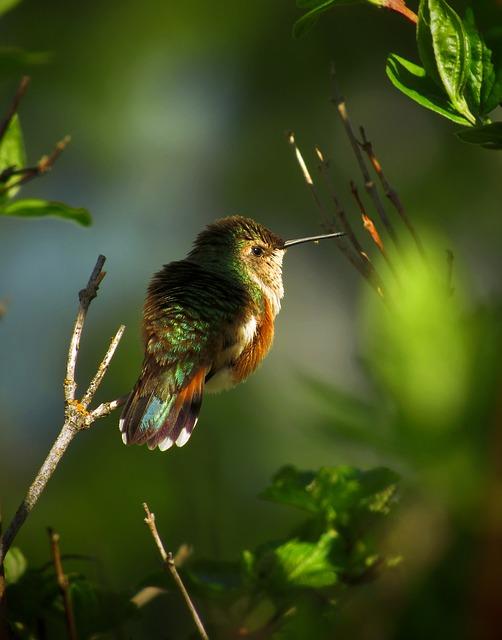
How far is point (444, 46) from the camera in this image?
4.27 feet

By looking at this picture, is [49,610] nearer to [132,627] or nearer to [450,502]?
[132,627]

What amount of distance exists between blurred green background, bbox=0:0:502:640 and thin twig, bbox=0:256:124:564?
32cm

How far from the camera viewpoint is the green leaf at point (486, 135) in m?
1.27

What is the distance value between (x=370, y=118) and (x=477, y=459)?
443 inches

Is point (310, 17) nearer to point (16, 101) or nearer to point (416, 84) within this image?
point (416, 84)

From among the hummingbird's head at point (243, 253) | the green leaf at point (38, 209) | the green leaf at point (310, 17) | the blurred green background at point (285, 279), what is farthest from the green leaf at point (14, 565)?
the hummingbird's head at point (243, 253)

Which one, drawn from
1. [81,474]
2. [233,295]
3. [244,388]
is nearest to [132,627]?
[233,295]

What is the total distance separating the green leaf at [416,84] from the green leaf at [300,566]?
774mm

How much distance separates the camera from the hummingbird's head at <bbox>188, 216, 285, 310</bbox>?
445cm

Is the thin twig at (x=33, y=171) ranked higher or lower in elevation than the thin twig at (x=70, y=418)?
higher

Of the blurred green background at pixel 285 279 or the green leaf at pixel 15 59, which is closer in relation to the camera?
the blurred green background at pixel 285 279

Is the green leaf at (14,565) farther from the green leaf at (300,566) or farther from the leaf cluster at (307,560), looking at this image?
the green leaf at (300,566)

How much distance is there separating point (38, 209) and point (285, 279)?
709cm

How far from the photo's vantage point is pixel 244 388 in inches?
228
